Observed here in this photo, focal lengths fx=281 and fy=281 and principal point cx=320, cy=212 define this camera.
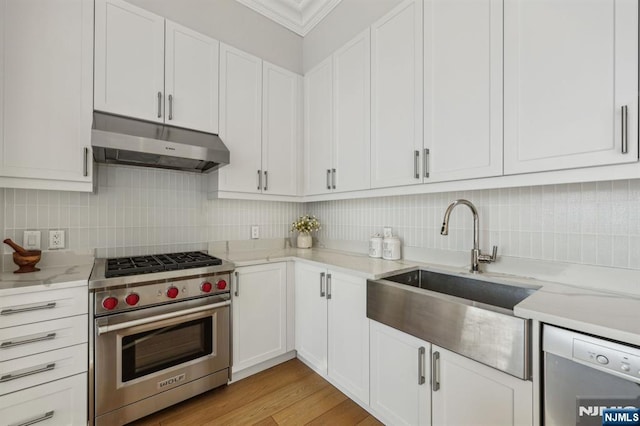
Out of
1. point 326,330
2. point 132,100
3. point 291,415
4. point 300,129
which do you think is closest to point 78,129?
point 132,100

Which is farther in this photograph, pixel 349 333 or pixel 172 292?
pixel 349 333

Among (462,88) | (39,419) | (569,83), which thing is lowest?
(39,419)

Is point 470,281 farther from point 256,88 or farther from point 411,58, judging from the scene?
point 256,88

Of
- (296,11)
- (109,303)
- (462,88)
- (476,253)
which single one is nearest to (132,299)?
(109,303)

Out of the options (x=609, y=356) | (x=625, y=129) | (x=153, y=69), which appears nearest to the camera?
(x=609, y=356)

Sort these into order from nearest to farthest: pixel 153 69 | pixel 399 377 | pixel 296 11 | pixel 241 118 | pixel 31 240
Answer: pixel 399 377 → pixel 31 240 → pixel 153 69 → pixel 241 118 → pixel 296 11

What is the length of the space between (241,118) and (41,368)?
6.26 ft

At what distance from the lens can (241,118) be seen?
2.28 metres

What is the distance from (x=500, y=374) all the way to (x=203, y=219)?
220cm

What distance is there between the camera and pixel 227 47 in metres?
2.21

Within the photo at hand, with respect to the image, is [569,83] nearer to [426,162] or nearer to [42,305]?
[426,162]

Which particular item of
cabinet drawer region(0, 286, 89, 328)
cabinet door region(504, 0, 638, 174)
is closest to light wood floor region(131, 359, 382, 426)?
cabinet drawer region(0, 286, 89, 328)

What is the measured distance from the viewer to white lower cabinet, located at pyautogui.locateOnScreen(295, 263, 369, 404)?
1.70 meters

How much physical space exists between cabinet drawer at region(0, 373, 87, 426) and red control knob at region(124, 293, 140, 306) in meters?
0.39
